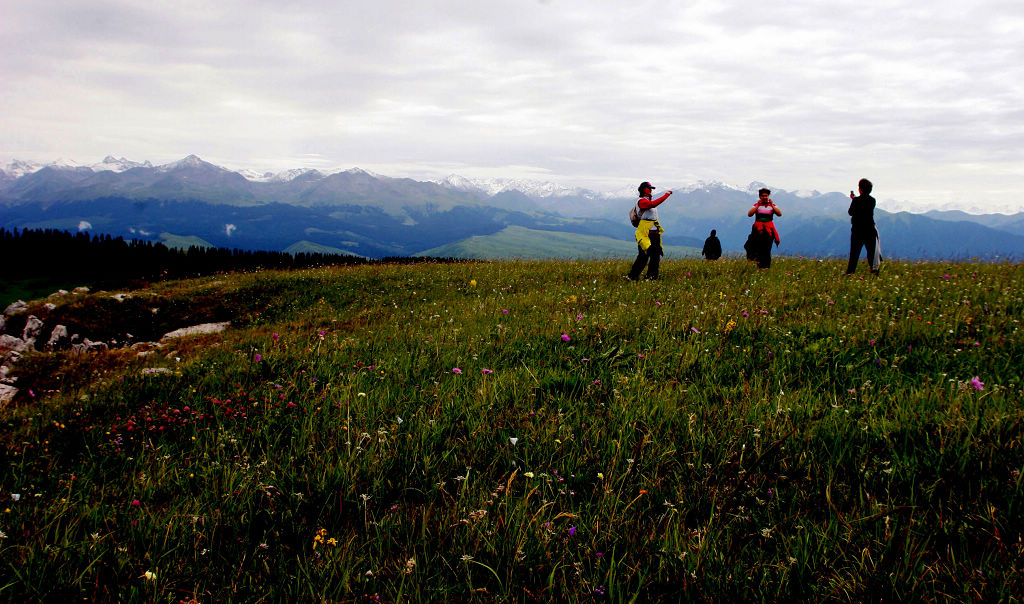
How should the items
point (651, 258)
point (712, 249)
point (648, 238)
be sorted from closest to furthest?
1. point (648, 238)
2. point (651, 258)
3. point (712, 249)

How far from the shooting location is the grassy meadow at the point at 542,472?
223 centimetres

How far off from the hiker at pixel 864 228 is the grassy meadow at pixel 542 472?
9628 mm

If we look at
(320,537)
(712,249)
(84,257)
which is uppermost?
(712,249)

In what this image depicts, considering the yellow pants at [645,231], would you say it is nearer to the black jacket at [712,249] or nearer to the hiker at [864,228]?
the hiker at [864,228]

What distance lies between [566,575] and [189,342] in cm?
1015

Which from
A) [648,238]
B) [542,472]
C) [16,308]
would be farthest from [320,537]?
[16,308]

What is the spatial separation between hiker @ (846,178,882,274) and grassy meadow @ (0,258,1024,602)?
963cm

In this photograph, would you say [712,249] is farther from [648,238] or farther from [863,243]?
[648,238]

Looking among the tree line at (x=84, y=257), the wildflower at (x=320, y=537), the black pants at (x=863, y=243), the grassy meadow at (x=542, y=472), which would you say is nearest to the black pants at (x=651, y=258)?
the black pants at (x=863, y=243)

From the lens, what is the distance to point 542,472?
3.17 meters

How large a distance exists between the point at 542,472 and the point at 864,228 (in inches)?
666

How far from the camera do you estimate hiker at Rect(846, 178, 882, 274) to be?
48.9 feet

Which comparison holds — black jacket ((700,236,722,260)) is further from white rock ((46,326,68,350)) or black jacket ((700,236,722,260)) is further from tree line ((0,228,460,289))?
tree line ((0,228,460,289))

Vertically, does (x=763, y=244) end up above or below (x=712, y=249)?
below
